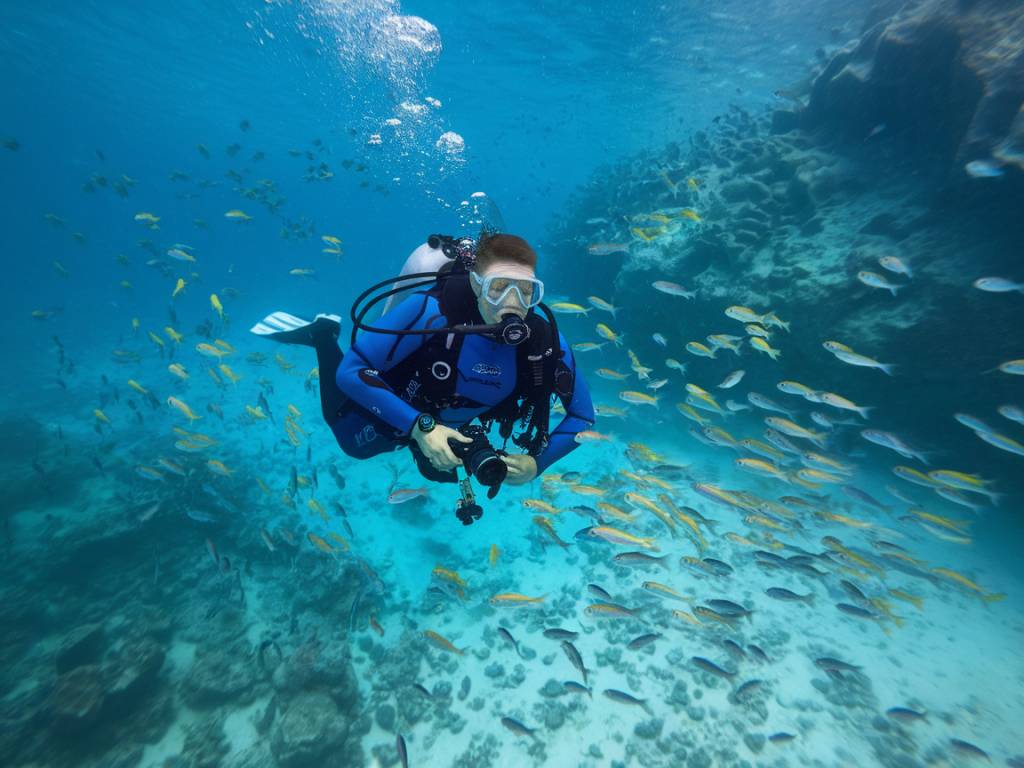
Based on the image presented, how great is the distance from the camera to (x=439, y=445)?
2.57 m

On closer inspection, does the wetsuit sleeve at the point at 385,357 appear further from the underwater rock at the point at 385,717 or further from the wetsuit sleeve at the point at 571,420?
the underwater rock at the point at 385,717

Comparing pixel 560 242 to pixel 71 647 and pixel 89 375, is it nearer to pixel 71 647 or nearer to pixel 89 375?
pixel 71 647

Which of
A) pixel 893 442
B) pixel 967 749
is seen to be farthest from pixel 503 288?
pixel 967 749

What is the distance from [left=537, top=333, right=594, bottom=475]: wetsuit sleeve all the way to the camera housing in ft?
3.37

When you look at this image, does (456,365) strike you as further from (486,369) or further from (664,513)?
(664,513)

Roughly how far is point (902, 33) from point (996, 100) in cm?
439

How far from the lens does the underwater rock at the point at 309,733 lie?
18.5ft

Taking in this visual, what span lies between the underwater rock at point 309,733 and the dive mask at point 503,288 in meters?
6.65

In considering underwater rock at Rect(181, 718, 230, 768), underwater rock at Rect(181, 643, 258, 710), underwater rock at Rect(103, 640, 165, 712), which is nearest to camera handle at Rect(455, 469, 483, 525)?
underwater rock at Rect(181, 718, 230, 768)

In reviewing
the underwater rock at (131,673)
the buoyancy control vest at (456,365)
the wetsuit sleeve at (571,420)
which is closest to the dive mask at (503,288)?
the buoyancy control vest at (456,365)

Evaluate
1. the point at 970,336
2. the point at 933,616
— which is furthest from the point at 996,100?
the point at 933,616

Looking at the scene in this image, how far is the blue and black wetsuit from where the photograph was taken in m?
2.89

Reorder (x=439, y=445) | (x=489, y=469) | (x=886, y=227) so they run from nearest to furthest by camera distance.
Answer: (x=489, y=469) → (x=439, y=445) → (x=886, y=227)

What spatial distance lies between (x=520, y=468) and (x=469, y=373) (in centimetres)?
81
